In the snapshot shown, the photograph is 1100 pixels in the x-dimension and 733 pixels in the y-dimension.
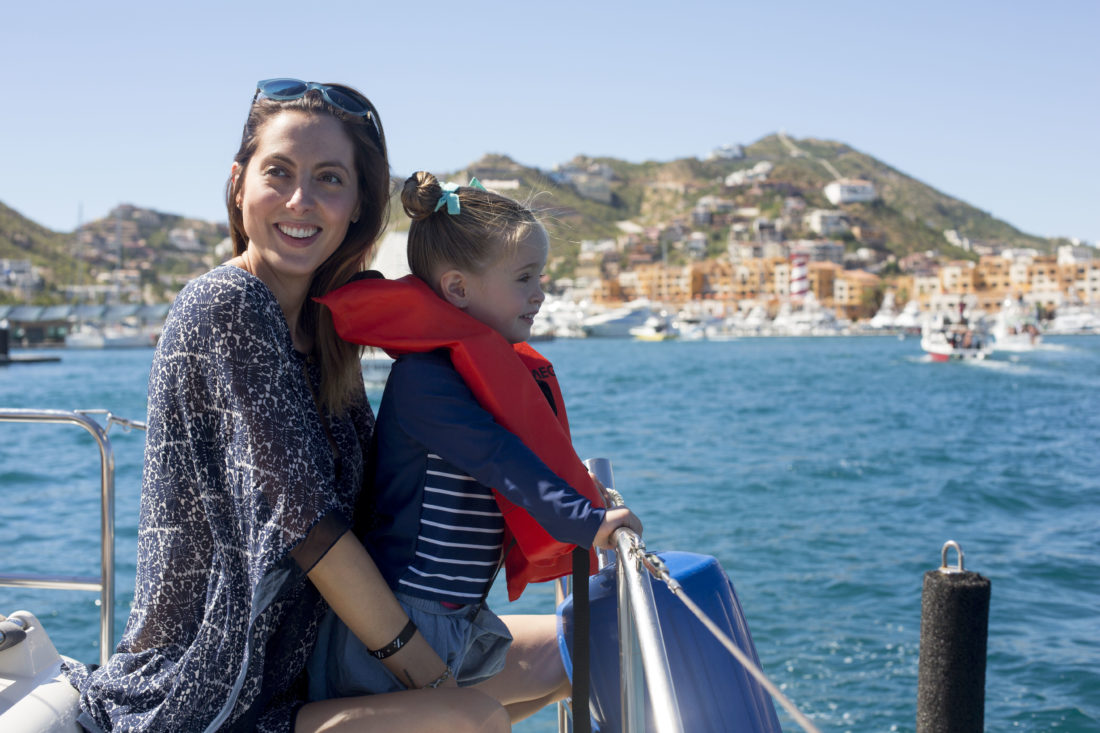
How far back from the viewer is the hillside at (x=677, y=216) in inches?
4284

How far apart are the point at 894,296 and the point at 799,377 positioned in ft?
249

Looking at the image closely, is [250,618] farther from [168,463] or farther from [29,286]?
[29,286]

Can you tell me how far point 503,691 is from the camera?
5.94 feet

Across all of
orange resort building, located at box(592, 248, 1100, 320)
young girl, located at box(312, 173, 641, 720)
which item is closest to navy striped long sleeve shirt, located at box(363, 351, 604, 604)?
young girl, located at box(312, 173, 641, 720)

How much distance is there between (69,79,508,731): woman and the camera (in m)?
1.37

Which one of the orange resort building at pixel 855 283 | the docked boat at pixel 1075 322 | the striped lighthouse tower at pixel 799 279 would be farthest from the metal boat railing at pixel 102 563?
the striped lighthouse tower at pixel 799 279

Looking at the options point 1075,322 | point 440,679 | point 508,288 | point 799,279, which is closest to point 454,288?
point 508,288

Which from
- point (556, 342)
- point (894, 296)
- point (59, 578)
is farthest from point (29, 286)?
point (59, 578)

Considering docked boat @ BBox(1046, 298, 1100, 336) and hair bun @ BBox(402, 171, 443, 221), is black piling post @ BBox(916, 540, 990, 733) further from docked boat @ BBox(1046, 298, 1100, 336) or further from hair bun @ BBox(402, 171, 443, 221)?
docked boat @ BBox(1046, 298, 1100, 336)

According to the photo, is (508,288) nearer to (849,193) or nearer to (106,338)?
(106,338)

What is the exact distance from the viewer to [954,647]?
11.0 ft

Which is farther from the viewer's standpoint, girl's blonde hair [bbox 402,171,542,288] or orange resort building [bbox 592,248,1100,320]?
orange resort building [bbox 592,248,1100,320]

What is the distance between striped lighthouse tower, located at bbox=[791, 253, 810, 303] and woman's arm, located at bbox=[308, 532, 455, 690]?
11282cm

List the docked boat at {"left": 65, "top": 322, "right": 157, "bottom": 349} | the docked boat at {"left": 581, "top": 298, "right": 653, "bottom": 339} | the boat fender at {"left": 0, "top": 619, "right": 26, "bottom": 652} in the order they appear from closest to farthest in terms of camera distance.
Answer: the boat fender at {"left": 0, "top": 619, "right": 26, "bottom": 652} < the docked boat at {"left": 65, "top": 322, "right": 157, "bottom": 349} < the docked boat at {"left": 581, "top": 298, "right": 653, "bottom": 339}
